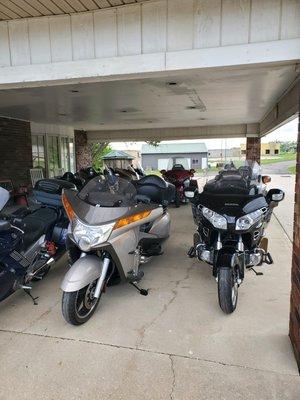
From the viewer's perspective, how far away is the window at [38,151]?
9.80m

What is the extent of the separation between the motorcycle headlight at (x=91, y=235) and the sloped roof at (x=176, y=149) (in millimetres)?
38199

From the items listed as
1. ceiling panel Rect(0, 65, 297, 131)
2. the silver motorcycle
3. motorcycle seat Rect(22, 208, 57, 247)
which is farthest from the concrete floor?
ceiling panel Rect(0, 65, 297, 131)

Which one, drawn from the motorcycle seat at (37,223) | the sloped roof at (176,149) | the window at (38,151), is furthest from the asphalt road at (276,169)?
the motorcycle seat at (37,223)

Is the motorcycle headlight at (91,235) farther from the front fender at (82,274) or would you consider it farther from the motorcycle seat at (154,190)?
the motorcycle seat at (154,190)

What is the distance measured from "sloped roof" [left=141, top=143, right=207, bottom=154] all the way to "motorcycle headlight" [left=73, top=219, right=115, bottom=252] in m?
38.2

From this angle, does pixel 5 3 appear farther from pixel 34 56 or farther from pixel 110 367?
pixel 110 367

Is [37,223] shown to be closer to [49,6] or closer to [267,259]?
[49,6]

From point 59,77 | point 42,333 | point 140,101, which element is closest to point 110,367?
point 42,333

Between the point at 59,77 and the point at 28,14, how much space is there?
0.53m

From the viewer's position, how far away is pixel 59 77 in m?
2.64

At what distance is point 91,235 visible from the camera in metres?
2.63

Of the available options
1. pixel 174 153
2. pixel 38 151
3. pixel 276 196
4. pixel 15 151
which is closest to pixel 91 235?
pixel 276 196

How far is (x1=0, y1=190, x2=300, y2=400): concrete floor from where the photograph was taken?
6.57 feet

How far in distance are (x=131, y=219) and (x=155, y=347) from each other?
1.04 metres
